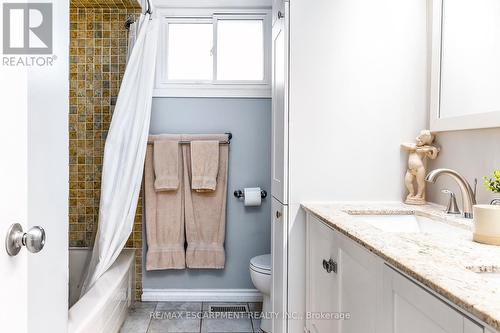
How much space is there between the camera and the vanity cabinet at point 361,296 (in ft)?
2.50

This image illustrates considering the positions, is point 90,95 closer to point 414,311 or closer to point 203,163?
point 203,163

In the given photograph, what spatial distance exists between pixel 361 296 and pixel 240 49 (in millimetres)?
2345

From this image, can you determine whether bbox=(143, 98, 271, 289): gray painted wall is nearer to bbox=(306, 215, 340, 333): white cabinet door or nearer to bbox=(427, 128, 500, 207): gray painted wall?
bbox=(306, 215, 340, 333): white cabinet door

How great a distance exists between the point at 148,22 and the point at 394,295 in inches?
86.2

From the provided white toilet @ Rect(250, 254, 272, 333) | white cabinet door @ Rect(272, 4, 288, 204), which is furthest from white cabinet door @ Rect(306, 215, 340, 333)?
white toilet @ Rect(250, 254, 272, 333)

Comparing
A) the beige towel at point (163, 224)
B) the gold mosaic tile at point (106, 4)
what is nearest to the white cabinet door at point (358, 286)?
the beige towel at point (163, 224)

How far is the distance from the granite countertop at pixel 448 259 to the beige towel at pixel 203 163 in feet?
4.69

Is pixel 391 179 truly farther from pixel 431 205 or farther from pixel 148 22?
pixel 148 22

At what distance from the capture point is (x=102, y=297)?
195cm

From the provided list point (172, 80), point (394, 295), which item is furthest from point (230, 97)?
point (394, 295)

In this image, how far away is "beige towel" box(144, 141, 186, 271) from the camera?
9.34 ft

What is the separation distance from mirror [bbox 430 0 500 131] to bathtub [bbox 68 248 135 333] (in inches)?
72.0

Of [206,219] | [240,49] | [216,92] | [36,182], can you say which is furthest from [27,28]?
[240,49]

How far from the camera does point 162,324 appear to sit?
2.55m
